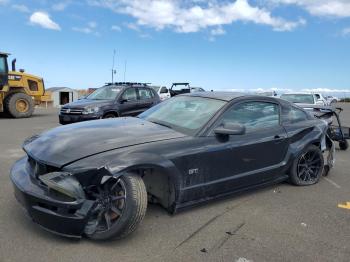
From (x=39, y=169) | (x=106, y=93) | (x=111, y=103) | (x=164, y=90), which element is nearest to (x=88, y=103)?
(x=111, y=103)

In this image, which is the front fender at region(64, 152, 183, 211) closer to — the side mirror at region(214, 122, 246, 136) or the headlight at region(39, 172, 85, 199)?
the headlight at region(39, 172, 85, 199)

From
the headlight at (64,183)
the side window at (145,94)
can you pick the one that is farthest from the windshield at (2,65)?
the headlight at (64,183)

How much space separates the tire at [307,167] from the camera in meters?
Result: 5.37

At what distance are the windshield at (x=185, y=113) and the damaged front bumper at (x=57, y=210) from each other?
59.7 inches

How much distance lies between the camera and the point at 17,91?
54.2 feet

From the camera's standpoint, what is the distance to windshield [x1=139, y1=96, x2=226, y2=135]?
4.36 metres

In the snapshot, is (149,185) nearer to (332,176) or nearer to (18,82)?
(332,176)

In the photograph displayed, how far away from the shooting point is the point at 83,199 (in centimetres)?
323

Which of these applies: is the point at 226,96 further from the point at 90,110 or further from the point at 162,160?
the point at 90,110

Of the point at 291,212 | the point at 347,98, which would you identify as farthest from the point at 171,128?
the point at 347,98

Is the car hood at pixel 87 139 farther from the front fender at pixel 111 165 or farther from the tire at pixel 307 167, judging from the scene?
the tire at pixel 307 167

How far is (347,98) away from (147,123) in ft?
203

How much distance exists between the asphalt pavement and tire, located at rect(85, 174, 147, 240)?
113mm

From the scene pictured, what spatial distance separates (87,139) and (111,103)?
7.71 metres
